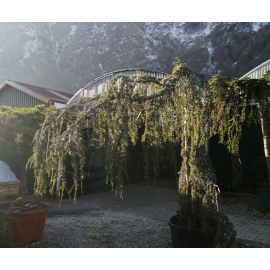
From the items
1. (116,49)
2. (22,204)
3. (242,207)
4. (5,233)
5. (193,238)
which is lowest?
(242,207)

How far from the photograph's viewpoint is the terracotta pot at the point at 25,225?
370 cm

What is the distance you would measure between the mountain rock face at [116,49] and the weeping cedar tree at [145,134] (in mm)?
24738

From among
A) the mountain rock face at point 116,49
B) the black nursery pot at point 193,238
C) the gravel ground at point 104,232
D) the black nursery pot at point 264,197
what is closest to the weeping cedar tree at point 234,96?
the black nursery pot at point 264,197

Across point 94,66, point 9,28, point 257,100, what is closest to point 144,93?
point 257,100

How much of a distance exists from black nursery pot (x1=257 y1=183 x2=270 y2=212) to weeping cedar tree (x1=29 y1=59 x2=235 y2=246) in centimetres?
308

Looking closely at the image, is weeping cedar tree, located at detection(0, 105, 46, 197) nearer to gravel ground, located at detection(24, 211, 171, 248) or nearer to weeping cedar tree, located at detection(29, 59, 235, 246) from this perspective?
gravel ground, located at detection(24, 211, 171, 248)

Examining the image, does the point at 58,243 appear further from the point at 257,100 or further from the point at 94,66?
the point at 94,66

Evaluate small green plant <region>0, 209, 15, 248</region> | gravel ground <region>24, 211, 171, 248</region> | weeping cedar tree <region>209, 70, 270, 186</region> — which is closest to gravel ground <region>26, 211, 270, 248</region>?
gravel ground <region>24, 211, 171, 248</region>

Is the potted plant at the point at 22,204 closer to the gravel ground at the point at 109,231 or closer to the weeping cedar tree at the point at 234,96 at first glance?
the gravel ground at the point at 109,231

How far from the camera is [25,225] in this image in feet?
12.4

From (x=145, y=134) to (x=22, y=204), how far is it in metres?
2.46

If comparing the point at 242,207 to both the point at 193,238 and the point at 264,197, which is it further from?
the point at 193,238

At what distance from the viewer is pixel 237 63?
26.3m

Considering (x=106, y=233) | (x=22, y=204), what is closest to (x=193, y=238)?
(x=106, y=233)
